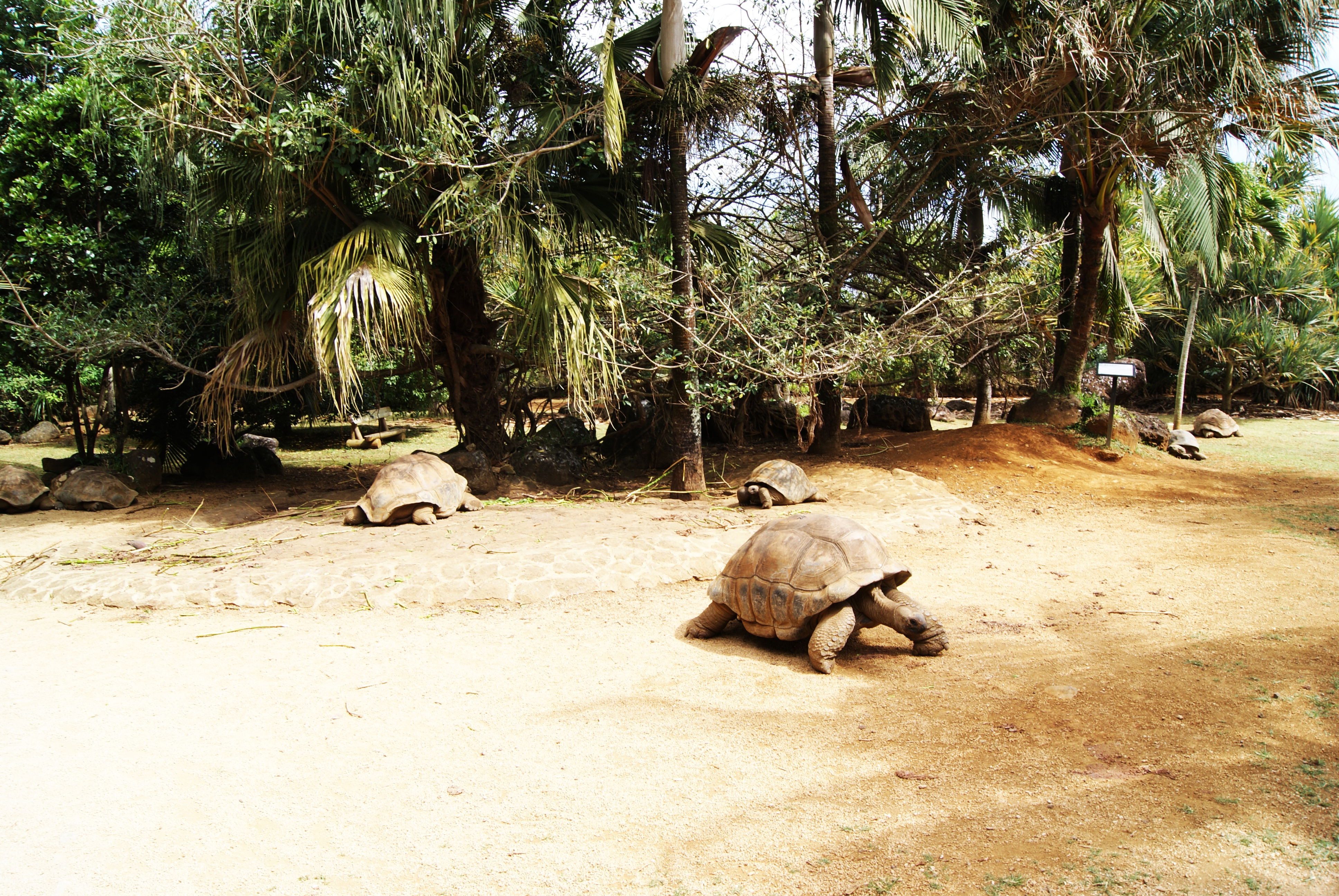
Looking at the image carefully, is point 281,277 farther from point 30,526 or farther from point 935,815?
point 935,815

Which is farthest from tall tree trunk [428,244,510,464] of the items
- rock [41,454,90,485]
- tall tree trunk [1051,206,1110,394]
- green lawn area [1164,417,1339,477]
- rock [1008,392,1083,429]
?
green lawn area [1164,417,1339,477]

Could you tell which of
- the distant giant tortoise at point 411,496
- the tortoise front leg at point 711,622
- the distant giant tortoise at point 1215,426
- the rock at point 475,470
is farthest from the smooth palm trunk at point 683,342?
the distant giant tortoise at point 1215,426

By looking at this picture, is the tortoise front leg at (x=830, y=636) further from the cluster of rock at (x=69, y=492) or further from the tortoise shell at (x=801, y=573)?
the cluster of rock at (x=69, y=492)

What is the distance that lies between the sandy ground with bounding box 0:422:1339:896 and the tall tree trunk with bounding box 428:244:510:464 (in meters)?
3.84

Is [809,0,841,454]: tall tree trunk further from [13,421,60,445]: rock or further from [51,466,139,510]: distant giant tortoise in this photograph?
[13,421,60,445]: rock

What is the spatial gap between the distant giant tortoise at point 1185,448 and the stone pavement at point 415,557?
17.2ft

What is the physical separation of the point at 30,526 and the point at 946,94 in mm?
10525

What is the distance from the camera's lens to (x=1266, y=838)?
2.44m

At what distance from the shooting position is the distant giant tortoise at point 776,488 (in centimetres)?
746

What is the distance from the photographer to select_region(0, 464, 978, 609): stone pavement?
17.9 ft

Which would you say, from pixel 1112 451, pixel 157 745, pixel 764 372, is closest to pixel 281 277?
pixel 764 372

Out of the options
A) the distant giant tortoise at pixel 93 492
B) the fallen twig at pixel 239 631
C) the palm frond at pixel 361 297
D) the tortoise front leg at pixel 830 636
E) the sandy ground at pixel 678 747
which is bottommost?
the sandy ground at pixel 678 747

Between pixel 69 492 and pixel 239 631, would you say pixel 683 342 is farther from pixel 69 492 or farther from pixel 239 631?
pixel 69 492

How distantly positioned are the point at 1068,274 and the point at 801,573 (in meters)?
9.38
